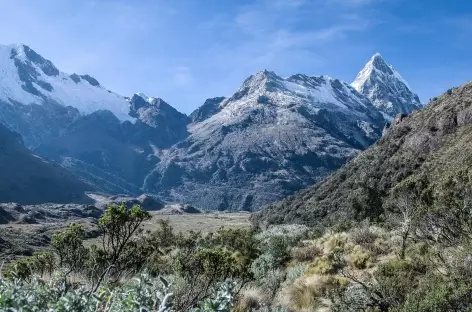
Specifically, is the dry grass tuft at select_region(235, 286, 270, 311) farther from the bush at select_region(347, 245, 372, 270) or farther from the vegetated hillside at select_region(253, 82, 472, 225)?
the vegetated hillside at select_region(253, 82, 472, 225)

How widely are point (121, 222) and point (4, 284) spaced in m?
6.59

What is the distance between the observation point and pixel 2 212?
A: 108500mm

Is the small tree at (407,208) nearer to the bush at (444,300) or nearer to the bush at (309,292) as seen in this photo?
the bush at (309,292)

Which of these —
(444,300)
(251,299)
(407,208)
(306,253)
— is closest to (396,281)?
(444,300)

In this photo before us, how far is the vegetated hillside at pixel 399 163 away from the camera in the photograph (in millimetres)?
47844

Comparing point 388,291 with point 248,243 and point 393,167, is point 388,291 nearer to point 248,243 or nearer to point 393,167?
point 248,243

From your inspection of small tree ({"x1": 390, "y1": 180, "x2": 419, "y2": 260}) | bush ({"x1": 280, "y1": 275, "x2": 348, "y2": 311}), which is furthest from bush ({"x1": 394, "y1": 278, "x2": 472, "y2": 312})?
small tree ({"x1": 390, "y1": 180, "x2": 419, "y2": 260})

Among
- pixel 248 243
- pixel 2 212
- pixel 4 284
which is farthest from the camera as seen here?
pixel 2 212

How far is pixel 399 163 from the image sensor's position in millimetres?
63094

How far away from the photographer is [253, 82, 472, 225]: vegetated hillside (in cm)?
4784

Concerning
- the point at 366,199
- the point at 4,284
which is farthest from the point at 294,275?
the point at 366,199

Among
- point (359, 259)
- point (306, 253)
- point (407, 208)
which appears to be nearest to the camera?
point (359, 259)

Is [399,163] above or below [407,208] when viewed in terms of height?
above

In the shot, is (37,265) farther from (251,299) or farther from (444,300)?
(444,300)
